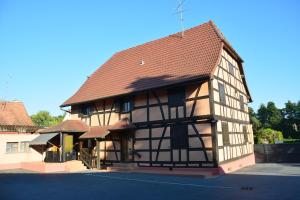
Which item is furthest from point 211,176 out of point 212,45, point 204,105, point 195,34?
point 195,34

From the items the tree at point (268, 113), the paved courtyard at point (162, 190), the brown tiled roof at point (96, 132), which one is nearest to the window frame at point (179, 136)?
the paved courtyard at point (162, 190)

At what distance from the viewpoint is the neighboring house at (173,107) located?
14719 mm

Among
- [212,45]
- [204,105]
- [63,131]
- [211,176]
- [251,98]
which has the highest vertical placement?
[212,45]

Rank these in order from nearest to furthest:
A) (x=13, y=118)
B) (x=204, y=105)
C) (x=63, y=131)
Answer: (x=204, y=105), (x=63, y=131), (x=13, y=118)

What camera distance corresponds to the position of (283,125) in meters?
52.7

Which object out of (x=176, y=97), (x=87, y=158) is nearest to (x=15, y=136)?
(x=87, y=158)

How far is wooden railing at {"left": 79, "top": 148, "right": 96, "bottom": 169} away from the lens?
729 inches

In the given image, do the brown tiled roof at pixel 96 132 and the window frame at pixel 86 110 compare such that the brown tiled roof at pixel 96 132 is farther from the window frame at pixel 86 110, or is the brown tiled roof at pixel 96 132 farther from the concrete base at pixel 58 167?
the concrete base at pixel 58 167

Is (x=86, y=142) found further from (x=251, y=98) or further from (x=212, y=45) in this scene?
(x=251, y=98)

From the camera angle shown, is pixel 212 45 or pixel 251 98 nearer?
pixel 212 45

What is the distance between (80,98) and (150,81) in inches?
273

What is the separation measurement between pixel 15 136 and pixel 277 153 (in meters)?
21.0

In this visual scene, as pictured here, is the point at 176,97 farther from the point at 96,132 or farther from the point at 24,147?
the point at 24,147

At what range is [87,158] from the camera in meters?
18.7
